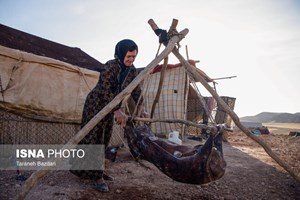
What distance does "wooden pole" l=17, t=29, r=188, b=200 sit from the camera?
186 cm

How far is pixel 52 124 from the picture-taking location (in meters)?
4.73

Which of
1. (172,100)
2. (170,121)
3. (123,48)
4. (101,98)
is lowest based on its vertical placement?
(170,121)

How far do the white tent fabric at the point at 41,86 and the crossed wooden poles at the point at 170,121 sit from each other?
2.46 metres

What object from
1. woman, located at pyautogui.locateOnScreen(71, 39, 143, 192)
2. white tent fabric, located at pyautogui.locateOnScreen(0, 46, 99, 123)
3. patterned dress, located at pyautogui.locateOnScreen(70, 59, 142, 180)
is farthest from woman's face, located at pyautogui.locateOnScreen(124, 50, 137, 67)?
white tent fabric, located at pyautogui.locateOnScreen(0, 46, 99, 123)

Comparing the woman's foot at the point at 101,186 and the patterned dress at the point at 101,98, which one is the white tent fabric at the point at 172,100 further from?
the woman's foot at the point at 101,186

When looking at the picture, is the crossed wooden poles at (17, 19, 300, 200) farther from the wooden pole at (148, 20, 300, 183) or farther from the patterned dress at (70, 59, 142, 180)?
the patterned dress at (70, 59, 142, 180)

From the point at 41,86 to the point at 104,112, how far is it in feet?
9.58

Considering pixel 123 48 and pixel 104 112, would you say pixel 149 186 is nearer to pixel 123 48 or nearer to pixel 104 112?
pixel 104 112

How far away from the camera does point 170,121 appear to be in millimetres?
2863

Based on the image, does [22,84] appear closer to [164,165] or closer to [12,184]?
[12,184]

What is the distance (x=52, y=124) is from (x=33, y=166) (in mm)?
1054

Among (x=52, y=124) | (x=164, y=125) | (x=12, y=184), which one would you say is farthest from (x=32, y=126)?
(x=164, y=125)

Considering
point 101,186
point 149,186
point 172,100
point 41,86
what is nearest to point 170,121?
point 149,186

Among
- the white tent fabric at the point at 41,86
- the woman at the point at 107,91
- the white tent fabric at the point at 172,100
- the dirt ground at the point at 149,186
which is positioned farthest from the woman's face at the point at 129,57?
the white tent fabric at the point at 172,100
